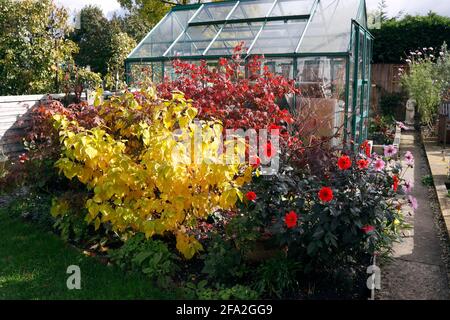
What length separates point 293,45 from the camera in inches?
299

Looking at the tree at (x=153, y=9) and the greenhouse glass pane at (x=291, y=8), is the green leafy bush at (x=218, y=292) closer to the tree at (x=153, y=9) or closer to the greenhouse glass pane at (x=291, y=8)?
the greenhouse glass pane at (x=291, y=8)

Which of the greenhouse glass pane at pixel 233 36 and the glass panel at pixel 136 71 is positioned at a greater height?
the greenhouse glass pane at pixel 233 36

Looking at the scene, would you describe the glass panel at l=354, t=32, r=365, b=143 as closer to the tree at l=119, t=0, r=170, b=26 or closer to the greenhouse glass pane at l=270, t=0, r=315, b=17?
the greenhouse glass pane at l=270, t=0, r=315, b=17

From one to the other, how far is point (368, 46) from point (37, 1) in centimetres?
708

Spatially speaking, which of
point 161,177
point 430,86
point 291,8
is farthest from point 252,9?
point 161,177

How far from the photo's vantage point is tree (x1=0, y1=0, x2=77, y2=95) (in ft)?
29.4

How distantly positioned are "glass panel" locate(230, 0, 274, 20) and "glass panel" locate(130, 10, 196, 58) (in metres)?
1.12

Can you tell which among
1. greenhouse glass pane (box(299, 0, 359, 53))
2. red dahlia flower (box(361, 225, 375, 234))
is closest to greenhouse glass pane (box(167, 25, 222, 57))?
greenhouse glass pane (box(299, 0, 359, 53))

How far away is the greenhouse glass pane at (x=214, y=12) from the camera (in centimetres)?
925

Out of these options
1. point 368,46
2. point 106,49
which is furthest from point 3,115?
point 106,49

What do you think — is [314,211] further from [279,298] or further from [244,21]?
[244,21]

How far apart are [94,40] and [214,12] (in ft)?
40.9

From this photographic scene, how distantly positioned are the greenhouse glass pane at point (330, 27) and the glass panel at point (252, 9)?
108cm

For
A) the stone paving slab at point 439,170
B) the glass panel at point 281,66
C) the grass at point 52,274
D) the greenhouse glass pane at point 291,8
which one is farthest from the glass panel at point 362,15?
the grass at point 52,274
